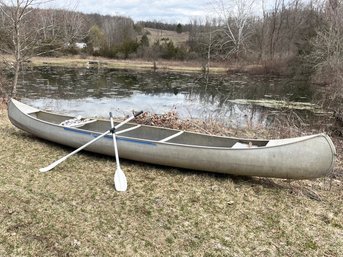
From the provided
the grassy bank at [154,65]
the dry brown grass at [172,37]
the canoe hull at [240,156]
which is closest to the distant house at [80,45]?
the grassy bank at [154,65]

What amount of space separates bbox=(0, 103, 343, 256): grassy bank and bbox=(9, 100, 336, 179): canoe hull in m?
0.22

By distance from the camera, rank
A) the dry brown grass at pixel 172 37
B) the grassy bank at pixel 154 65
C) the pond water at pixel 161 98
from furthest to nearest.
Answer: the dry brown grass at pixel 172 37, the grassy bank at pixel 154 65, the pond water at pixel 161 98

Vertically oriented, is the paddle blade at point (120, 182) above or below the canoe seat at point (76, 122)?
below

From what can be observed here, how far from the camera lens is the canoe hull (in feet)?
15.0

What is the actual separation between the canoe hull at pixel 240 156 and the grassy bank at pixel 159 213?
22cm

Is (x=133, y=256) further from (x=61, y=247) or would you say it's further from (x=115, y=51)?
(x=115, y=51)

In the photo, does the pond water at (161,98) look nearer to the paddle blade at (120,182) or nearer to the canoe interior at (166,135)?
the canoe interior at (166,135)

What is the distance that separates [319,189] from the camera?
17.3 feet

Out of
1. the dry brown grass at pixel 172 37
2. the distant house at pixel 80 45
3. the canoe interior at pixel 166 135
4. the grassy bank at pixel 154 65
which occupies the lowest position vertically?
the grassy bank at pixel 154 65

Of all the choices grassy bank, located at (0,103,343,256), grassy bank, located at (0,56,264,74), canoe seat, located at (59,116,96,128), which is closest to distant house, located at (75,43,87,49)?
grassy bank, located at (0,56,264,74)

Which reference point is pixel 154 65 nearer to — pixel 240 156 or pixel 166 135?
pixel 166 135

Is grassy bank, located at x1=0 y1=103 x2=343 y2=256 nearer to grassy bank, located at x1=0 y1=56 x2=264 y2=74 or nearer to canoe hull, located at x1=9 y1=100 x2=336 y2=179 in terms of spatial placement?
canoe hull, located at x1=9 y1=100 x2=336 y2=179

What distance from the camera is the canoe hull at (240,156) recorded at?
4.56 metres

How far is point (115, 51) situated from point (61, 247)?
4086 cm
